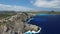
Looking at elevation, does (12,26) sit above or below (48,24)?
above

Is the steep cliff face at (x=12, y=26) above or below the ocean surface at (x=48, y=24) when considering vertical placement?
above

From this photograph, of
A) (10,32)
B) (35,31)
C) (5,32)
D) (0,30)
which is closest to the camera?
(0,30)

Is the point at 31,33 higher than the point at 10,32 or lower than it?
lower

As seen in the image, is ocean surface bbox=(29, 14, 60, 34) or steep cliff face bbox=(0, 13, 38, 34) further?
ocean surface bbox=(29, 14, 60, 34)

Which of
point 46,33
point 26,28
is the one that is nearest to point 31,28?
point 26,28

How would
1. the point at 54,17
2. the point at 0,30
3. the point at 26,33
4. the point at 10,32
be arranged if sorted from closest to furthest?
the point at 0,30 → the point at 10,32 → the point at 26,33 → the point at 54,17

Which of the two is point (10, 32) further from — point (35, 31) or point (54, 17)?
point (54, 17)

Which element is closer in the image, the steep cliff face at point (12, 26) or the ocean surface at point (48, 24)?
the steep cliff face at point (12, 26)

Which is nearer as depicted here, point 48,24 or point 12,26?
point 12,26

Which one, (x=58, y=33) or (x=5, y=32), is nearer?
(x=5, y=32)

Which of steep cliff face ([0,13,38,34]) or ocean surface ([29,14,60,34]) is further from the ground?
steep cliff face ([0,13,38,34])
